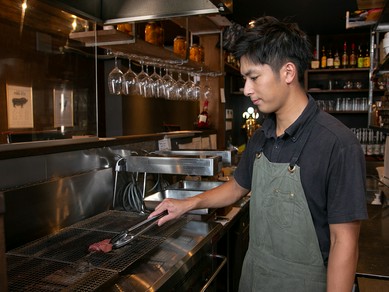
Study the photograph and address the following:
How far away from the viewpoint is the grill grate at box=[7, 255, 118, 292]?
4.17 feet

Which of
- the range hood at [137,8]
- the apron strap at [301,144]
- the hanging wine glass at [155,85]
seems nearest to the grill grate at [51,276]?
the apron strap at [301,144]

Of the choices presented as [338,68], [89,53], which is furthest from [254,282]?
[338,68]

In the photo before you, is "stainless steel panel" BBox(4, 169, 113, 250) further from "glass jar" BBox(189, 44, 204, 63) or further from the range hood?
"glass jar" BBox(189, 44, 204, 63)

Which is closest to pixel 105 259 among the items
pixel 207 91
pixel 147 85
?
pixel 147 85

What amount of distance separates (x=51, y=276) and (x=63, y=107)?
3101 mm

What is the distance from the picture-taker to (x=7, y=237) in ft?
5.43

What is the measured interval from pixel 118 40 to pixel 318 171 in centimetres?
151

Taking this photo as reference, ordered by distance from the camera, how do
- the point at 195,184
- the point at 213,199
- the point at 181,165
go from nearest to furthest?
the point at 213,199 → the point at 181,165 → the point at 195,184

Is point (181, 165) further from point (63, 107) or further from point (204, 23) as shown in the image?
point (63, 107)

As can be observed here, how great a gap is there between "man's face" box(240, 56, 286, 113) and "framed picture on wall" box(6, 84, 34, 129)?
237 cm

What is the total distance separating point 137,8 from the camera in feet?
6.88

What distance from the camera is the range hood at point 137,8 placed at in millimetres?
1937

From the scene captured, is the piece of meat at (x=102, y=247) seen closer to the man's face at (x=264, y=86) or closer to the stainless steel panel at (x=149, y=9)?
the man's face at (x=264, y=86)

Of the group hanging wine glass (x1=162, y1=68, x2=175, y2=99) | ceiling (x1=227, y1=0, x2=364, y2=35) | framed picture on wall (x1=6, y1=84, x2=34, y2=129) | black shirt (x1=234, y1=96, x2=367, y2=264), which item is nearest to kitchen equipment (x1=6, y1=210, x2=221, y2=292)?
black shirt (x1=234, y1=96, x2=367, y2=264)
